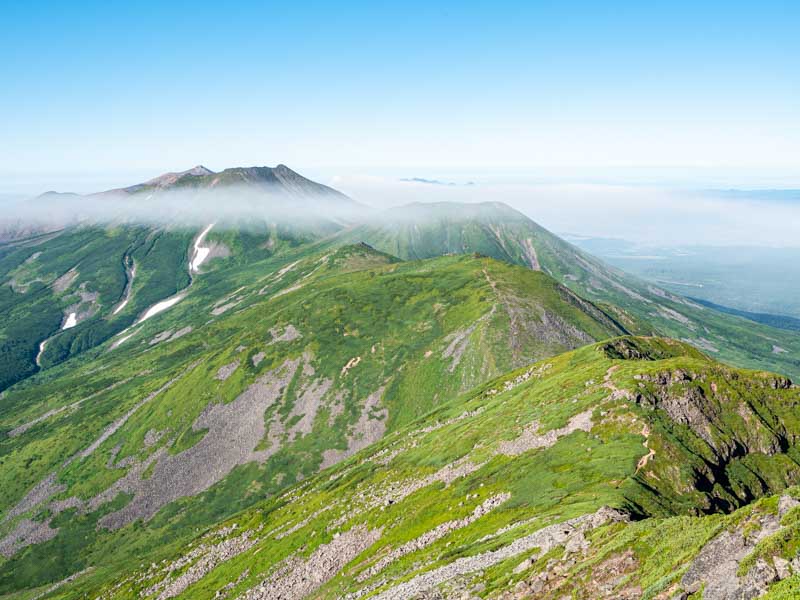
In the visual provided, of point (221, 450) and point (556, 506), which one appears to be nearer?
point (556, 506)

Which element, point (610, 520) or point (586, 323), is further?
point (586, 323)

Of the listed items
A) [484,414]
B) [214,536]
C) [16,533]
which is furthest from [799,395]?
[16,533]

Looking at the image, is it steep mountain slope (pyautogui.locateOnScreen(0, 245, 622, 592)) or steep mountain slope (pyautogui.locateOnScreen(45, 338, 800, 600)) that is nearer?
steep mountain slope (pyautogui.locateOnScreen(45, 338, 800, 600))

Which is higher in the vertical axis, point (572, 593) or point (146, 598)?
point (572, 593)

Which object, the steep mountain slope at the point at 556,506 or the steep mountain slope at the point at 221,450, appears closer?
the steep mountain slope at the point at 556,506

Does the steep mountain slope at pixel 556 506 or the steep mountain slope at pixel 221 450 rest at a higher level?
the steep mountain slope at pixel 556 506

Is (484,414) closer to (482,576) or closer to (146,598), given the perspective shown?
(482,576)

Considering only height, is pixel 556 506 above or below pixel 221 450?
above

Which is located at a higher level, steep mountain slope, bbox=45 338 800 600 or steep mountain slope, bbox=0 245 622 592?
steep mountain slope, bbox=45 338 800 600
